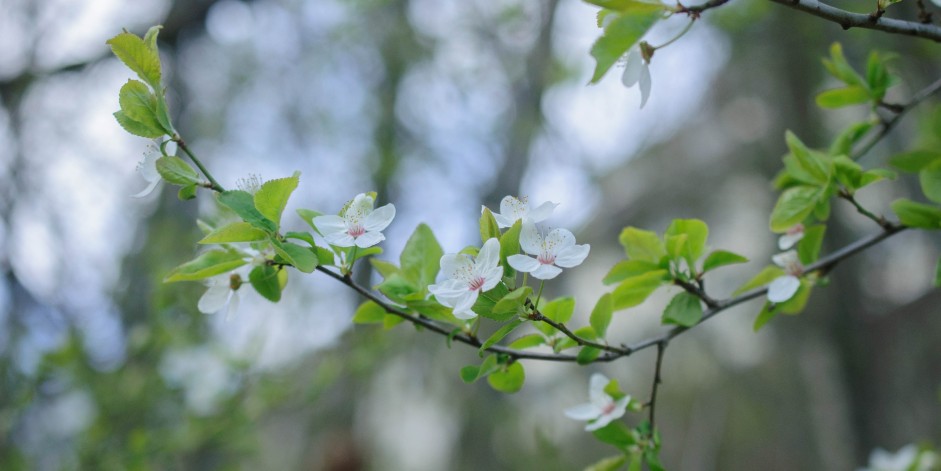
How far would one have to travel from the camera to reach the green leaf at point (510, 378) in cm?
81

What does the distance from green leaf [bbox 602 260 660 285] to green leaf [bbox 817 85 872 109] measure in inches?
15.9

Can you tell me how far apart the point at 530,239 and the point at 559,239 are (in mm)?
30

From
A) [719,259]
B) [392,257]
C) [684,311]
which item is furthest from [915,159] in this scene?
[392,257]

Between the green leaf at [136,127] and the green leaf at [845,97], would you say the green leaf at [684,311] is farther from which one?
the green leaf at [136,127]

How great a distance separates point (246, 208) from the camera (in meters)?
0.67

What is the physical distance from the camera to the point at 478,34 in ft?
14.4

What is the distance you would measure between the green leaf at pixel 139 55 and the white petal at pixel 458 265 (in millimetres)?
298

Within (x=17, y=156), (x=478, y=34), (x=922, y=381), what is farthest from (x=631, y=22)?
(x=478, y=34)

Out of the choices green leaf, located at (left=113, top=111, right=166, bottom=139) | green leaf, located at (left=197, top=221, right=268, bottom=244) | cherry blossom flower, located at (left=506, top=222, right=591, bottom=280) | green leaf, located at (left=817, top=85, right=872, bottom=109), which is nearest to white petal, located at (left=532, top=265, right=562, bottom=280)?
cherry blossom flower, located at (left=506, top=222, right=591, bottom=280)

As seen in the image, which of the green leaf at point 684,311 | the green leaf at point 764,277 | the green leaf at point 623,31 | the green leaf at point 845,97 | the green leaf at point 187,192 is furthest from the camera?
the green leaf at point 845,97

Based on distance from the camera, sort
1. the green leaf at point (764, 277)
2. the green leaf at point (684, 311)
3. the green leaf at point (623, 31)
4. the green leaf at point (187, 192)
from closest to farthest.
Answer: the green leaf at point (623, 31)
the green leaf at point (187, 192)
the green leaf at point (684, 311)
the green leaf at point (764, 277)

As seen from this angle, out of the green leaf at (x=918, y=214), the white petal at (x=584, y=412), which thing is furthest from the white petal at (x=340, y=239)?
the green leaf at (x=918, y=214)

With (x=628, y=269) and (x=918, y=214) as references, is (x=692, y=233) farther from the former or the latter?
(x=918, y=214)

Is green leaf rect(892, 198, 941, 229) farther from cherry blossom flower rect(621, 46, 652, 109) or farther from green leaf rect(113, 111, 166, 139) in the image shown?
green leaf rect(113, 111, 166, 139)
